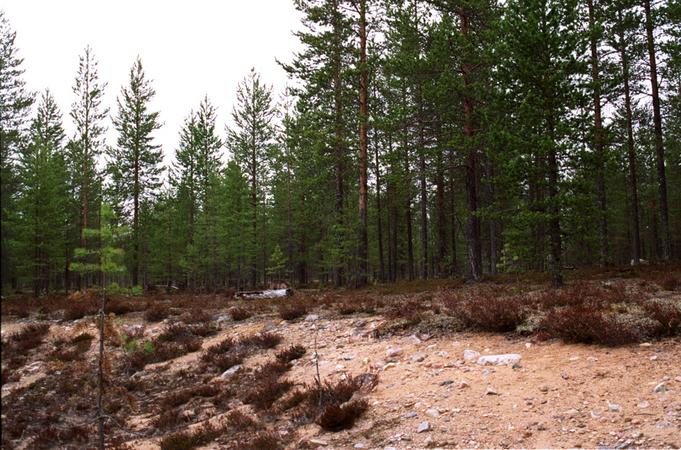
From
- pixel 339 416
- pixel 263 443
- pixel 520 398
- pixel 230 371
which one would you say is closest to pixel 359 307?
pixel 230 371

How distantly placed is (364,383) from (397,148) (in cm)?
1132

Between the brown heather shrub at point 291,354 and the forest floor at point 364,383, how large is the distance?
0.11 ft

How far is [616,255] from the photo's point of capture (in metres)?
46.8

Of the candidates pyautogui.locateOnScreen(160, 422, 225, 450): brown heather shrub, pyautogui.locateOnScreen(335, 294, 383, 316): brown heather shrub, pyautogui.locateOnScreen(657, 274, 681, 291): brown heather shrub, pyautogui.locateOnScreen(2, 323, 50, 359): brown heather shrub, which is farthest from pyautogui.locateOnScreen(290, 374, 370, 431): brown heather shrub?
pyautogui.locateOnScreen(2, 323, 50, 359): brown heather shrub

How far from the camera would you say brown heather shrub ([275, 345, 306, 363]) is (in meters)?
9.30

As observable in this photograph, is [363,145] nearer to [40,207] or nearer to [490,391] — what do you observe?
[490,391]

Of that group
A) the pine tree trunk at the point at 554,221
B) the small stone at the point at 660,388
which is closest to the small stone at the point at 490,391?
the small stone at the point at 660,388

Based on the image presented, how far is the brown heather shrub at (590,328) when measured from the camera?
259 inches

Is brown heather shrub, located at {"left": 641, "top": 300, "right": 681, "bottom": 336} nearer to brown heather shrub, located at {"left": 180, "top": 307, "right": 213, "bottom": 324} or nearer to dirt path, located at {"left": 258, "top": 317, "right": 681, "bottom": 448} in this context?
dirt path, located at {"left": 258, "top": 317, "right": 681, "bottom": 448}

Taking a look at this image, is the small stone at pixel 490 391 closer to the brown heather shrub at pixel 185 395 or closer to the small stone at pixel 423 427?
the small stone at pixel 423 427

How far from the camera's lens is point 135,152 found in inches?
1203

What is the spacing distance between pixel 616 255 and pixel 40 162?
2093 inches

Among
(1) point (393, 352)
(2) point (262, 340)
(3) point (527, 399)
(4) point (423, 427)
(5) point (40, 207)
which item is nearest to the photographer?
(4) point (423, 427)

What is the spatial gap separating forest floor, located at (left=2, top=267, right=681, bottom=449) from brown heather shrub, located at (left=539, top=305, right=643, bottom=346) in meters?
0.06
